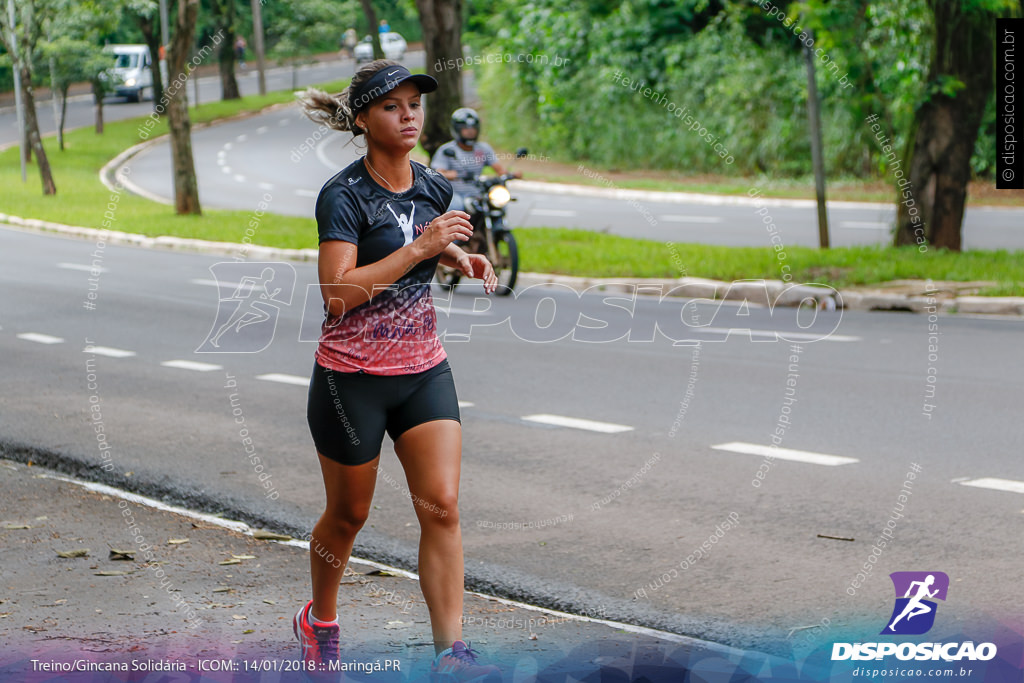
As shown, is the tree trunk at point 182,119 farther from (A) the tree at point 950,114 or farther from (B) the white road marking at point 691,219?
(A) the tree at point 950,114

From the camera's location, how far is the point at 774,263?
15344 millimetres

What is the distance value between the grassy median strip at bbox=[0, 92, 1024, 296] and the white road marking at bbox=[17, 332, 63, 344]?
6.39 meters

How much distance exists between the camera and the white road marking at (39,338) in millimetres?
11375

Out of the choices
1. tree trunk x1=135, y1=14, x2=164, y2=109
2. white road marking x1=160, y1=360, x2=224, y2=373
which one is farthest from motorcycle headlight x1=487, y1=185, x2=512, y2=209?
tree trunk x1=135, y1=14, x2=164, y2=109

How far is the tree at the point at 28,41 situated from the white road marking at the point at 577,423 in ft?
72.1

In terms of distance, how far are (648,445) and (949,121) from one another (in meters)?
9.26

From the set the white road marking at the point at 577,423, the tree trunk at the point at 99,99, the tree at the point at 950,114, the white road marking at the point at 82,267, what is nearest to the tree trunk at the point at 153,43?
the tree trunk at the point at 99,99

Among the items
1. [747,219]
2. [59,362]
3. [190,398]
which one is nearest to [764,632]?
[190,398]

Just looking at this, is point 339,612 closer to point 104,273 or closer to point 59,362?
point 59,362

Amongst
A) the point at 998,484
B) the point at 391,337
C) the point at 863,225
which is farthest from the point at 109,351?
the point at 863,225

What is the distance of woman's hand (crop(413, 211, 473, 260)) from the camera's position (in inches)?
150

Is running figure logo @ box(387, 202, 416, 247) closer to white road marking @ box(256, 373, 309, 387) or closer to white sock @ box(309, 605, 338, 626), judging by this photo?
white sock @ box(309, 605, 338, 626)

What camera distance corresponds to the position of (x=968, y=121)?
15156 mm

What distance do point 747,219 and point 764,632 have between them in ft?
62.4
